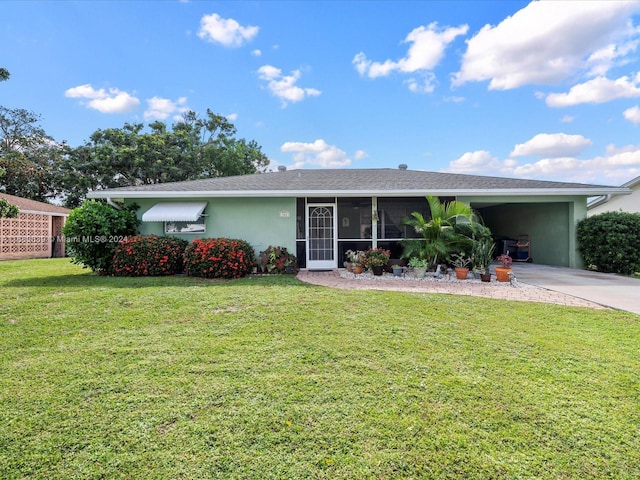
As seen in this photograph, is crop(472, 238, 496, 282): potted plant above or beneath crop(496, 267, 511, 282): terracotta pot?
above

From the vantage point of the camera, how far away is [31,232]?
2097 cm

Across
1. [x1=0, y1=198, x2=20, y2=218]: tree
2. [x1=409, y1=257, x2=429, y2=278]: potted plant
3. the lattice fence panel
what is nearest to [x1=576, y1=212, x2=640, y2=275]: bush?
[x1=409, y1=257, x2=429, y2=278]: potted plant

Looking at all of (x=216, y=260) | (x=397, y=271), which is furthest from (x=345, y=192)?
(x=216, y=260)

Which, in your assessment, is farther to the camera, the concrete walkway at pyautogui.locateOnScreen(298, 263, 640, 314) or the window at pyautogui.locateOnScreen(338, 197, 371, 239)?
the window at pyautogui.locateOnScreen(338, 197, 371, 239)

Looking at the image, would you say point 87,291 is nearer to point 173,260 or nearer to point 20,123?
point 173,260

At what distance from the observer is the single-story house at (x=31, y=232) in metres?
19.3

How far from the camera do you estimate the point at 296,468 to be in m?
2.46

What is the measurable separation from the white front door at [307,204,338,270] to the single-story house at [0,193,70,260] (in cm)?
1556

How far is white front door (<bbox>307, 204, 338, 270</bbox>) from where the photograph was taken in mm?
13133

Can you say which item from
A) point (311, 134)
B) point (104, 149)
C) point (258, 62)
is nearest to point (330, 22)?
point (258, 62)

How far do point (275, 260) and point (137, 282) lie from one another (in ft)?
15.2

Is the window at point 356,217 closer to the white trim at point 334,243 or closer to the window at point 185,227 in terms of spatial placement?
the white trim at point 334,243

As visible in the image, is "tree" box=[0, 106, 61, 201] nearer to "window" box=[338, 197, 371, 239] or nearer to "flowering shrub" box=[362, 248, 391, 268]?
"window" box=[338, 197, 371, 239]

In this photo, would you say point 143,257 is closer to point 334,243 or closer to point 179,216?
point 179,216
